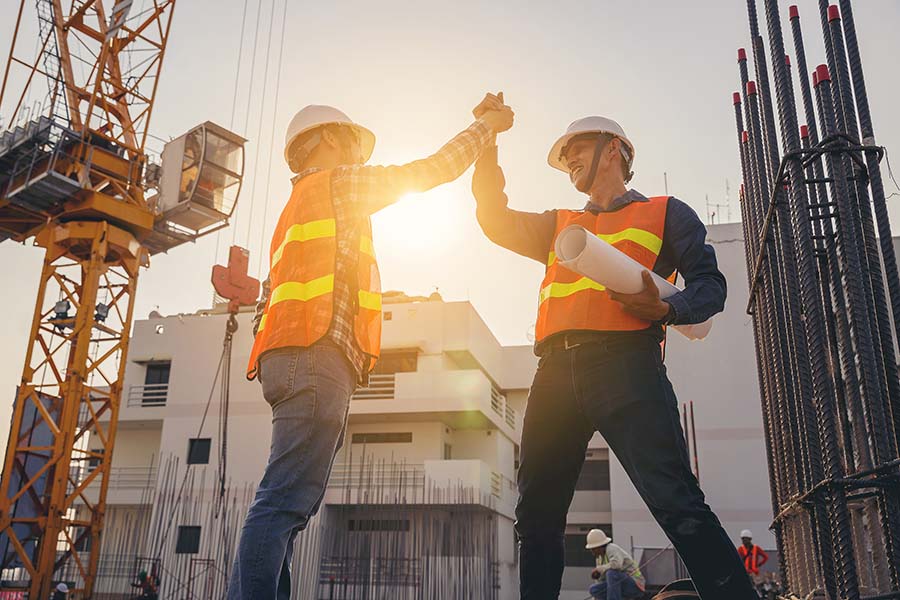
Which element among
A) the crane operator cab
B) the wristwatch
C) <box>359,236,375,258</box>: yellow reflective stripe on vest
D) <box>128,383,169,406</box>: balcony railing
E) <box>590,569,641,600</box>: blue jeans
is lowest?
<box>590,569,641,600</box>: blue jeans

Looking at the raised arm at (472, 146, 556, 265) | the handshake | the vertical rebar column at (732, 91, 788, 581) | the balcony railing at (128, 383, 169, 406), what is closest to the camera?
the raised arm at (472, 146, 556, 265)

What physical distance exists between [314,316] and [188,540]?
25.6 m

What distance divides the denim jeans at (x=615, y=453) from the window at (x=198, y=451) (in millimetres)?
27454

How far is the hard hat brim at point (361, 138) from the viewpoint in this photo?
9.87 ft

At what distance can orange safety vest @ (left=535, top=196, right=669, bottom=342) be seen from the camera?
2434mm

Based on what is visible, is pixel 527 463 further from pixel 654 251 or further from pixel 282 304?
pixel 282 304

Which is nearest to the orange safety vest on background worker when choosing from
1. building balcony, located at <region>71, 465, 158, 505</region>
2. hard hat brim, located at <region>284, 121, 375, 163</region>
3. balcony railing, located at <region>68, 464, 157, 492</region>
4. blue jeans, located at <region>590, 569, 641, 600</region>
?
blue jeans, located at <region>590, 569, 641, 600</region>

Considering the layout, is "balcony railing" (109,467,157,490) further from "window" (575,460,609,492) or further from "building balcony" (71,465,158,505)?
"window" (575,460,609,492)

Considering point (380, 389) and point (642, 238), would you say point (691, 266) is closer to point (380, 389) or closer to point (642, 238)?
point (642, 238)

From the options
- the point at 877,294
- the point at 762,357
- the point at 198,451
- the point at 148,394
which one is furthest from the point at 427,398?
the point at 877,294

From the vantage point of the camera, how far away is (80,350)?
64.8 feet

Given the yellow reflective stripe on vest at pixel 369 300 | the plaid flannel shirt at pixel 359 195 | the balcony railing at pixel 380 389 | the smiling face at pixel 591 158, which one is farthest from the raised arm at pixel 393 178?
the balcony railing at pixel 380 389

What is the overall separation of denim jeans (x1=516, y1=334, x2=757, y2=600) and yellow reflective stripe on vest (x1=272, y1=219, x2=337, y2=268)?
879 millimetres

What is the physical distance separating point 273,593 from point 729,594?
4.24 ft
